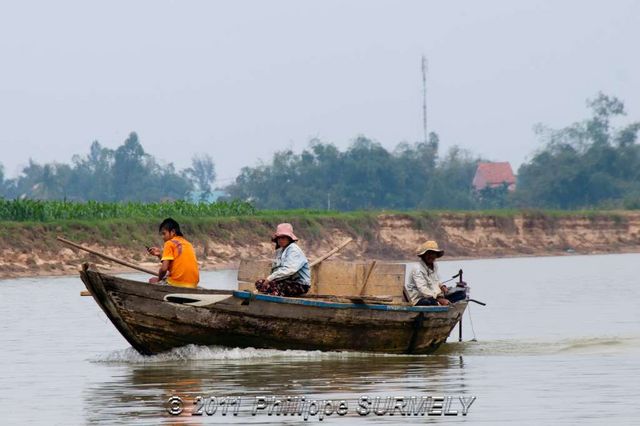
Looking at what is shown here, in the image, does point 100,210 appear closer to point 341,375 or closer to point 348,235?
point 348,235

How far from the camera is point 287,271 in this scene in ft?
57.6

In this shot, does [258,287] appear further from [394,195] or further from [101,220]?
[394,195]

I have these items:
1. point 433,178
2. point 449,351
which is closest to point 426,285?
point 449,351

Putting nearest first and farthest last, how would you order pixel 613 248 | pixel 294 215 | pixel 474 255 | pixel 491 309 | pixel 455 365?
1. pixel 455 365
2. pixel 491 309
3. pixel 294 215
4. pixel 474 255
5. pixel 613 248

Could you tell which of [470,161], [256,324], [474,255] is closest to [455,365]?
[256,324]

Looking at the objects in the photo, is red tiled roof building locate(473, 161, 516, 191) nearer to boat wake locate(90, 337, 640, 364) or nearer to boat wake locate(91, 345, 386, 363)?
boat wake locate(90, 337, 640, 364)

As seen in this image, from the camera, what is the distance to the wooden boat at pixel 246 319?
1706 centimetres

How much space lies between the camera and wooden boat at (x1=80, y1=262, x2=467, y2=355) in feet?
56.0

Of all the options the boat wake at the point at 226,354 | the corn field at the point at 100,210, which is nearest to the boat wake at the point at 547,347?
the boat wake at the point at 226,354

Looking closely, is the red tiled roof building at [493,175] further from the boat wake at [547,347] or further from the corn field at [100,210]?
the boat wake at [547,347]

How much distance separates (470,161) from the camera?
110 metres

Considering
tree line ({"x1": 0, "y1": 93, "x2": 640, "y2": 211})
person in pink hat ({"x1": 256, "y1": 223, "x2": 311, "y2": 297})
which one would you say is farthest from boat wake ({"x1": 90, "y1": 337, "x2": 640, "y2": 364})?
tree line ({"x1": 0, "y1": 93, "x2": 640, "y2": 211})

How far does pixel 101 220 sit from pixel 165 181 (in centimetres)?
6937

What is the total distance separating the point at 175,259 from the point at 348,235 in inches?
1643
